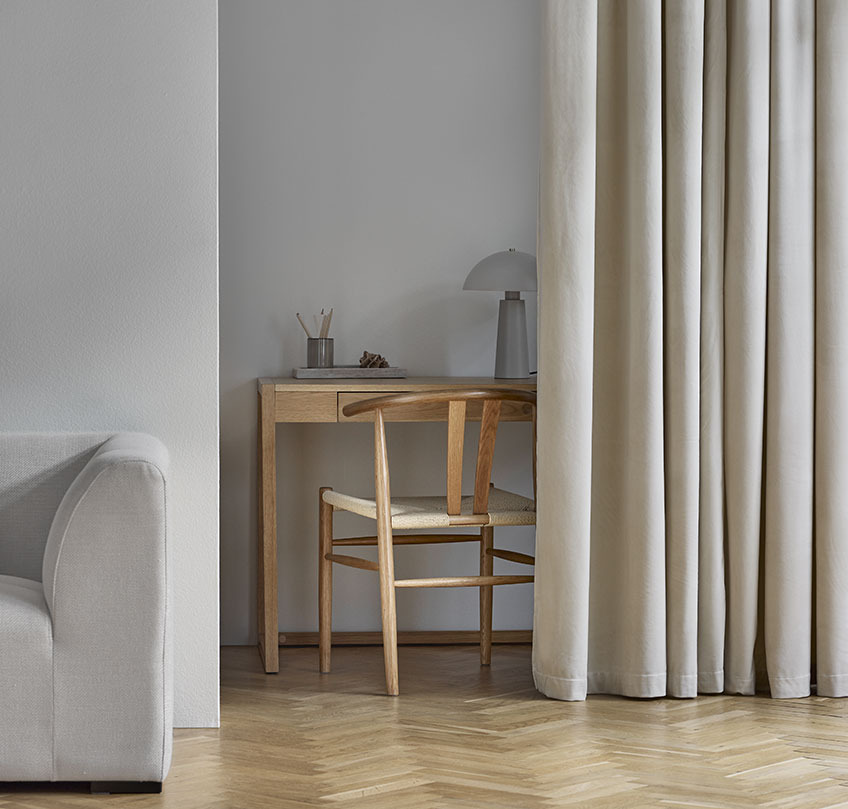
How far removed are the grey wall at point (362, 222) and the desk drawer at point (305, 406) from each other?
0.44m

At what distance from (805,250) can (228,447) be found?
1846mm

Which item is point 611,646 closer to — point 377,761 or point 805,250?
point 377,761

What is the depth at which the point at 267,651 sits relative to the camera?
10.9 ft

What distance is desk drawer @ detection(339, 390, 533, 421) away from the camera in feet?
10.6

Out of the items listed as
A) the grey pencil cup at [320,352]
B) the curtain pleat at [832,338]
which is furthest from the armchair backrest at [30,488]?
the curtain pleat at [832,338]

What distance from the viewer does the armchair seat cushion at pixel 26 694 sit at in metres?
2.28

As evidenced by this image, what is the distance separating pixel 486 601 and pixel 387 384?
2.34 feet

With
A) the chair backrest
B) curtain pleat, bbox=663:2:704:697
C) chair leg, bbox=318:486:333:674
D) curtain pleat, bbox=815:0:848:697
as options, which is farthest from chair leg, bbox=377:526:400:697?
curtain pleat, bbox=815:0:848:697

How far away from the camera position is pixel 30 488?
2.66 metres

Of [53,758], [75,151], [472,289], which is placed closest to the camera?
[53,758]

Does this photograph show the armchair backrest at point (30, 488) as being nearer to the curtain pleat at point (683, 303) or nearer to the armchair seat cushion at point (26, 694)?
the armchair seat cushion at point (26, 694)

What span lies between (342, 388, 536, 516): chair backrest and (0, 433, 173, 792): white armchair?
0.84 m

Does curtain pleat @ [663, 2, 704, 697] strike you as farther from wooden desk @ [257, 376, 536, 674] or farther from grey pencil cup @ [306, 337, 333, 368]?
grey pencil cup @ [306, 337, 333, 368]

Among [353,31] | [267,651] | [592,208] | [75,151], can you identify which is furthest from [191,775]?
[353,31]
